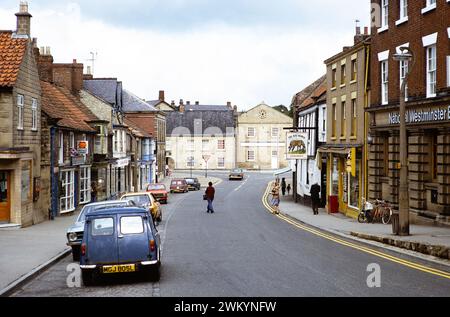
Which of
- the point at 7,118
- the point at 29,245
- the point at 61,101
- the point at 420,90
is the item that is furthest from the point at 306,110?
the point at 29,245

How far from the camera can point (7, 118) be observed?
28328 millimetres

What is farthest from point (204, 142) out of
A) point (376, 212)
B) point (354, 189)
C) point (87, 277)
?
point (87, 277)

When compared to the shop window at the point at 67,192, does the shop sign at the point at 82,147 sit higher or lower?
higher

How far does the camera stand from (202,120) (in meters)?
124

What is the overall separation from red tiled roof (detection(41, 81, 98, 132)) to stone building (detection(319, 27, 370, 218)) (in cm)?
1559

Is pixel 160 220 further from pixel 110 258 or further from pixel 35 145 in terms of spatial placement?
pixel 110 258

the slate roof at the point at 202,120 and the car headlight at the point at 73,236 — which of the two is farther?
the slate roof at the point at 202,120

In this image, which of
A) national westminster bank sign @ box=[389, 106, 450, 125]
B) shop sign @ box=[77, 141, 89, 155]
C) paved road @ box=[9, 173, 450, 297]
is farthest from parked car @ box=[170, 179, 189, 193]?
paved road @ box=[9, 173, 450, 297]

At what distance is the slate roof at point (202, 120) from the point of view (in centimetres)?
12281

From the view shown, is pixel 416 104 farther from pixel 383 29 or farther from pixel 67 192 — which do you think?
pixel 67 192

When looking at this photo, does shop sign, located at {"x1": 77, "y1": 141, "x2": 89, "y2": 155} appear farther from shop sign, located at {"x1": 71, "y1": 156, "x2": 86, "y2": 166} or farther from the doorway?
the doorway

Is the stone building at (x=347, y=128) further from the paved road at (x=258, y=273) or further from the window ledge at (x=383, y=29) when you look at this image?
the paved road at (x=258, y=273)

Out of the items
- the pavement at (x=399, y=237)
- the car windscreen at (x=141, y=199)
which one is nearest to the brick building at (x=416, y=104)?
the pavement at (x=399, y=237)

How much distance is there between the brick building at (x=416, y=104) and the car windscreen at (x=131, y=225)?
14195 millimetres
